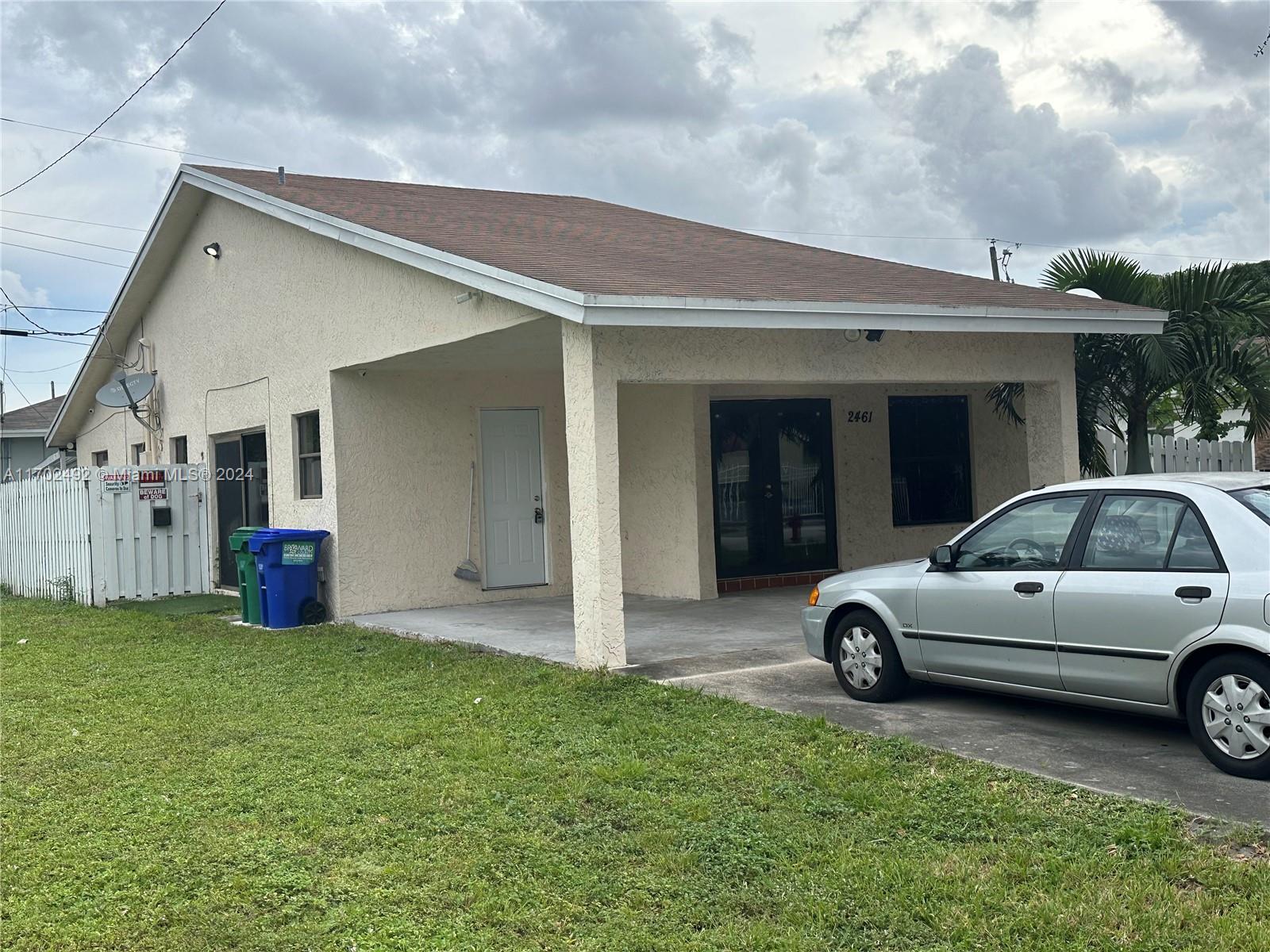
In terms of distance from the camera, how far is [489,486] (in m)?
13.8

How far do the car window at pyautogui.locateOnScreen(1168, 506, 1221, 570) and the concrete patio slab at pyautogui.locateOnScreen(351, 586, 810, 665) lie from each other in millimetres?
4122

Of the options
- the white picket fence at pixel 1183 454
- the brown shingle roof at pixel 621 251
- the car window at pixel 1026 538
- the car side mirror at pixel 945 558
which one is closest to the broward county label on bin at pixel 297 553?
the brown shingle roof at pixel 621 251

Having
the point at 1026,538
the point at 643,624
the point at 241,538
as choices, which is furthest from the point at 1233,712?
the point at 241,538

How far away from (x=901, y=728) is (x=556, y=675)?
2751mm

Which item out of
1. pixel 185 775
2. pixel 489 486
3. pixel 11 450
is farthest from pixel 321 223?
pixel 11 450

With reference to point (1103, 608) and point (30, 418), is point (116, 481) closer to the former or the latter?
point (1103, 608)

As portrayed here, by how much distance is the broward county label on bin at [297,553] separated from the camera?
41.5ft

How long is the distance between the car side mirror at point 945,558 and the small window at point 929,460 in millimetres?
7680

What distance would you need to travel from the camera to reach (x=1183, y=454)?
16891mm

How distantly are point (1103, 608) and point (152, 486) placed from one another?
499 inches

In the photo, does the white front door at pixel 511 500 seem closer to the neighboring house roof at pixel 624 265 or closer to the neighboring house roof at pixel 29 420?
the neighboring house roof at pixel 624 265

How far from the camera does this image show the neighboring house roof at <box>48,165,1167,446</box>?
8.67 m

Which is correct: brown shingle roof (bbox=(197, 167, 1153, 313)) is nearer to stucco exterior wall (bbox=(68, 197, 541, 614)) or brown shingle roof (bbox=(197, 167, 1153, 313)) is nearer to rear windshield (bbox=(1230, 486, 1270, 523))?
stucco exterior wall (bbox=(68, 197, 541, 614))

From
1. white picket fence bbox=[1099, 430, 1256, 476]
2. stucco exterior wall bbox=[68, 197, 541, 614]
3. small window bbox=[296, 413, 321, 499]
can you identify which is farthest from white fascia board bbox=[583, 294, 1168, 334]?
small window bbox=[296, 413, 321, 499]
